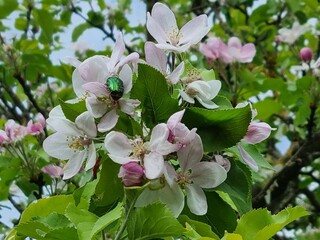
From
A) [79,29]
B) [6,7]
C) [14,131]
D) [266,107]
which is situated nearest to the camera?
[14,131]

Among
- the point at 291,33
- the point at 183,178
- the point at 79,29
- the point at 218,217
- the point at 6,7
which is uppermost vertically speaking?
the point at 183,178

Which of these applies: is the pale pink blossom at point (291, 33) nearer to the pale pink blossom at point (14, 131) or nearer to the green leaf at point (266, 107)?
the green leaf at point (266, 107)

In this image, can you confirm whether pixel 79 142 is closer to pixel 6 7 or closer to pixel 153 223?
pixel 153 223

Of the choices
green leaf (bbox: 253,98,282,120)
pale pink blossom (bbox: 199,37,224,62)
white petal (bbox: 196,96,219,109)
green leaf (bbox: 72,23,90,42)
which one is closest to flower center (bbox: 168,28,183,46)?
white petal (bbox: 196,96,219,109)

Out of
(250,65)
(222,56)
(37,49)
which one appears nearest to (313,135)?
(222,56)

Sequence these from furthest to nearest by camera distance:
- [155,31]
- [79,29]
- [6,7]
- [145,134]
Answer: [79,29], [6,7], [155,31], [145,134]

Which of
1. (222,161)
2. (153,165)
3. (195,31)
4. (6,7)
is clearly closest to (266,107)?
(6,7)

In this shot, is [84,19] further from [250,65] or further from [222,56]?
[222,56]
